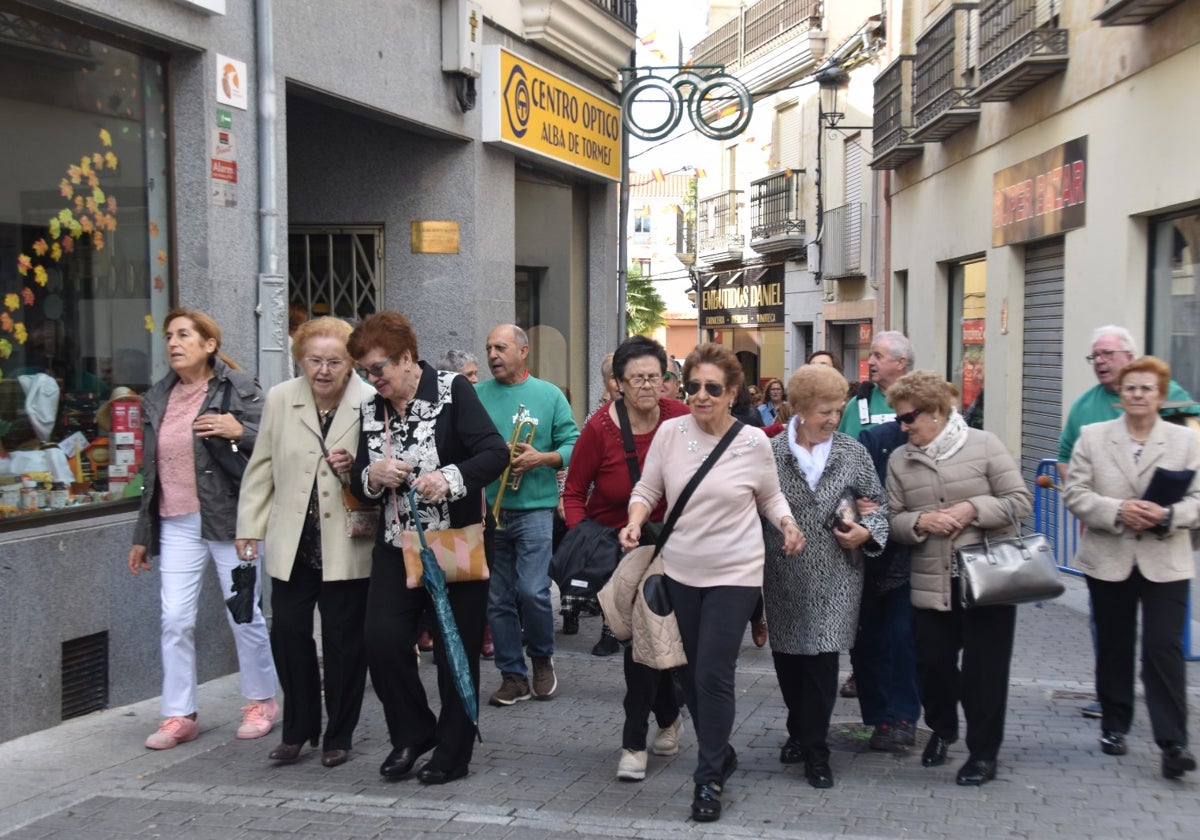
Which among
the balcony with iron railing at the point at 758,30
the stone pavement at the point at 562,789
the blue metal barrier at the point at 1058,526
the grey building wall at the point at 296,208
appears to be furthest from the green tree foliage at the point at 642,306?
the stone pavement at the point at 562,789

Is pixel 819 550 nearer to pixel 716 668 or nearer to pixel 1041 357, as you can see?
pixel 716 668

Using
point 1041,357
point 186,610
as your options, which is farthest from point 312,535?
point 1041,357

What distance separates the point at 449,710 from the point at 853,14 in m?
24.0

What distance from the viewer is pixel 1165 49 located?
1010 centimetres

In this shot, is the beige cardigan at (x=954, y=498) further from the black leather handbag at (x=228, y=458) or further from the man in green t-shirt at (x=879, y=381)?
the black leather handbag at (x=228, y=458)

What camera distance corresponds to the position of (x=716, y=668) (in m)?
5.13

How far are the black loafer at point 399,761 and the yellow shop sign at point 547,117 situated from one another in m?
6.40

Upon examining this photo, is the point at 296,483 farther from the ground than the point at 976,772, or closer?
farther from the ground

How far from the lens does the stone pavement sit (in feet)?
16.4

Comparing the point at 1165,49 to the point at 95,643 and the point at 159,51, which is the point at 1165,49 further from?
the point at 95,643

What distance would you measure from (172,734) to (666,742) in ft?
7.26

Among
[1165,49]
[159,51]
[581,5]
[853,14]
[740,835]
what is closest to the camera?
[740,835]

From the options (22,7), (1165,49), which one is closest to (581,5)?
(1165,49)

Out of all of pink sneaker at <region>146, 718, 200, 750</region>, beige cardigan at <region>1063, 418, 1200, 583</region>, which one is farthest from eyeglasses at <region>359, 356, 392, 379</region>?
beige cardigan at <region>1063, 418, 1200, 583</region>
